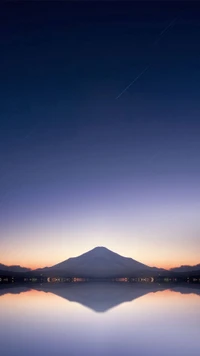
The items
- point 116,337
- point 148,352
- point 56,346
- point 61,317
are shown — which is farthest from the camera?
point 61,317

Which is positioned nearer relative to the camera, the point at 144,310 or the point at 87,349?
the point at 87,349

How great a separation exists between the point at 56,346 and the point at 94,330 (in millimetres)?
2880

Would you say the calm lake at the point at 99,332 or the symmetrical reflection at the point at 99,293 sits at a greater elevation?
the calm lake at the point at 99,332

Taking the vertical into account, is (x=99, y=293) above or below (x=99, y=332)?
below

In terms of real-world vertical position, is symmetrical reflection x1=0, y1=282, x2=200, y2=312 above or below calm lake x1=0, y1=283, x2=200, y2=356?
below

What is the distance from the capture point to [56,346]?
12484mm

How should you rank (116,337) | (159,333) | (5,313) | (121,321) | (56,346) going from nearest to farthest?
(56,346) → (116,337) → (159,333) → (121,321) → (5,313)

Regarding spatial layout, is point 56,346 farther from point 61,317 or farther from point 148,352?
point 61,317

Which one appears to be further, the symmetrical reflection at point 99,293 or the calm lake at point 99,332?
the symmetrical reflection at point 99,293

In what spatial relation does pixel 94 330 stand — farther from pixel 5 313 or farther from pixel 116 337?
pixel 5 313

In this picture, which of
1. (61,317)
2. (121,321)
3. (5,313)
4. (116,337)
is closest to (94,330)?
(116,337)

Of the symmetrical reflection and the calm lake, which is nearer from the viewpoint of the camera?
the calm lake

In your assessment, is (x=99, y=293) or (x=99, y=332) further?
(x=99, y=293)

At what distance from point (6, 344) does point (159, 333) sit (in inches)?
202
